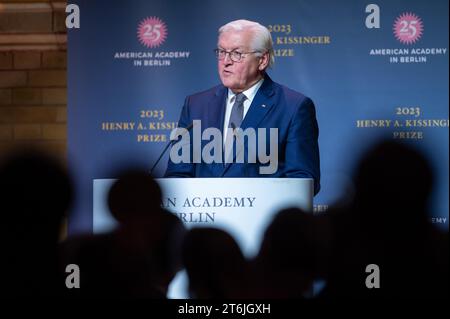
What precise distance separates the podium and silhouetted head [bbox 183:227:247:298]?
0.15 feet

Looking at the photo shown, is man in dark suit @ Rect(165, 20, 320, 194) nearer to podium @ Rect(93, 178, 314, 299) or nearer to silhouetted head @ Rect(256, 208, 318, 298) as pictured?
podium @ Rect(93, 178, 314, 299)

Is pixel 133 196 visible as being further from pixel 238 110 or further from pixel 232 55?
pixel 232 55

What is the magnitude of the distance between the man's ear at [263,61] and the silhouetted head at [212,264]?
93 centimetres

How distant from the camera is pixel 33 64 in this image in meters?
5.16

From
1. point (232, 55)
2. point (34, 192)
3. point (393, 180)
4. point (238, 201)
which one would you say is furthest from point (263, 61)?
point (34, 192)

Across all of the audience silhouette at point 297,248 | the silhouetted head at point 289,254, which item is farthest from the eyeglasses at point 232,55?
the silhouetted head at point 289,254

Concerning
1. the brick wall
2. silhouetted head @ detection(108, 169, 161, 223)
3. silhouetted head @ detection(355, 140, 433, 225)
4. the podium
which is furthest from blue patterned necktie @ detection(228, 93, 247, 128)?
the brick wall

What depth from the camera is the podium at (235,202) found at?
4.35 m

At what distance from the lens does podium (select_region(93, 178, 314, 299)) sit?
4348 mm

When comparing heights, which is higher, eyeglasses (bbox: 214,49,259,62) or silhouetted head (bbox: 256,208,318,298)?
eyeglasses (bbox: 214,49,259,62)

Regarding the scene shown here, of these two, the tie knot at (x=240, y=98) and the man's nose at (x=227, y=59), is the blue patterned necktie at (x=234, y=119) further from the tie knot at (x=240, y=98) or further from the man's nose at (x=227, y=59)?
the man's nose at (x=227, y=59)

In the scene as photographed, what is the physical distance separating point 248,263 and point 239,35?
1246mm
